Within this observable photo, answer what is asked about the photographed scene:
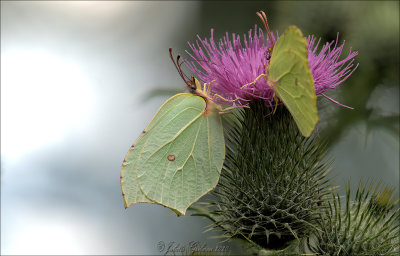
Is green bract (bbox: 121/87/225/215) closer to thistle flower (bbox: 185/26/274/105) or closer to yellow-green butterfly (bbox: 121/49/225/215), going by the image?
yellow-green butterfly (bbox: 121/49/225/215)

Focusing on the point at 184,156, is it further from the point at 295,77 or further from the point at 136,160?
the point at 295,77

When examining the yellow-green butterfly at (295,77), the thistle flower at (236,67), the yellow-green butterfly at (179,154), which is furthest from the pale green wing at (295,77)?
the yellow-green butterfly at (179,154)

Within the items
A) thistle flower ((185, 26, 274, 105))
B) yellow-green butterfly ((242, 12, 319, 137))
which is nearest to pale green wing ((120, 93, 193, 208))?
thistle flower ((185, 26, 274, 105))

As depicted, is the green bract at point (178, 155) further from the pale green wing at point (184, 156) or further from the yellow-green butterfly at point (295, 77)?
the yellow-green butterfly at point (295, 77)

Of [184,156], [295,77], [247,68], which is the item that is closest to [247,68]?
[247,68]

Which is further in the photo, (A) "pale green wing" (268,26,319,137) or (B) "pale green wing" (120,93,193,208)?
(B) "pale green wing" (120,93,193,208)
